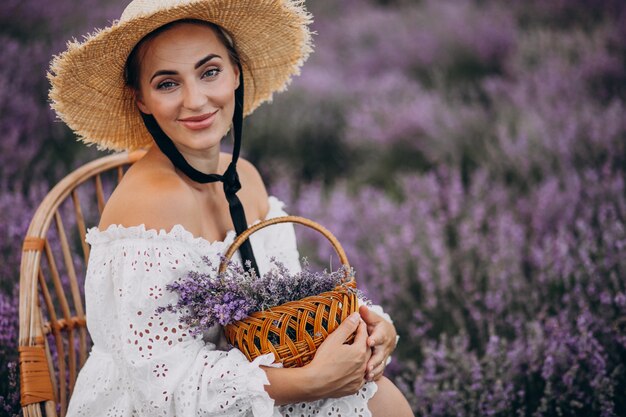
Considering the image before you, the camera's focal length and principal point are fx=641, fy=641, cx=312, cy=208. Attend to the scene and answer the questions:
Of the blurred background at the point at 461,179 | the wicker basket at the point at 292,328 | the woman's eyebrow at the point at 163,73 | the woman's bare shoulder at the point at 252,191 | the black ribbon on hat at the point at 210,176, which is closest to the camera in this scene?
the wicker basket at the point at 292,328

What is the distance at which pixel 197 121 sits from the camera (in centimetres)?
187

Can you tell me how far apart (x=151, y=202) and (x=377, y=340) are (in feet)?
2.42

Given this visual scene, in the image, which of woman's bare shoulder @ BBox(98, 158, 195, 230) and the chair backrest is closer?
woman's bare shoulder @ BBox(98, 158, 195, 230)

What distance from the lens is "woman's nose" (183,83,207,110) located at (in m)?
1.81

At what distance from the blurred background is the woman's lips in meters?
1.02

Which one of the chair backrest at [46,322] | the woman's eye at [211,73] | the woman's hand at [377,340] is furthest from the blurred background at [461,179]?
the woman's eye at [211,73]

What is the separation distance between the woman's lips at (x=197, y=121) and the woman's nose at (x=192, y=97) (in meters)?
0.04

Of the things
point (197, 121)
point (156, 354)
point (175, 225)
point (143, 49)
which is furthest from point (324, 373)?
point (143, 49)

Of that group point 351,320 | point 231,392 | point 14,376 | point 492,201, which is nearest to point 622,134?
point 492,201

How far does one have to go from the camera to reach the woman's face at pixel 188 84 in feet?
5.92

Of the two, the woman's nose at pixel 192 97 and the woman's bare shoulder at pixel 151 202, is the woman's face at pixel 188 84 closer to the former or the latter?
the woman's nose at pixel 192 97

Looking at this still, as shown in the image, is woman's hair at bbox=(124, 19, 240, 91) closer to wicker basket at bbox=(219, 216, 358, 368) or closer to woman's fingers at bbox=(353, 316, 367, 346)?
wicker basket at bbox=(219, 216, 358, 368)

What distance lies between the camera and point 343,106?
5762mm

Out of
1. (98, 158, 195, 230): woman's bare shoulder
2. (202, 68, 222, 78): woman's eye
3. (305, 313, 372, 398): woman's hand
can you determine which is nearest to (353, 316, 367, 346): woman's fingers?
(305, 313, 372, 398): woman's hand
